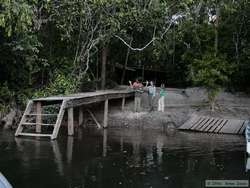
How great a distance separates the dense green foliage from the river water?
5136 millimetres

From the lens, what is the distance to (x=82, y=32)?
2741 centimetres

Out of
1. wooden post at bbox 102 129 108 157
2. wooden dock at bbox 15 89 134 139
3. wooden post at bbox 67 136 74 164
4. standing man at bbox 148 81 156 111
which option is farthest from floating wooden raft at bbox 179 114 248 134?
wooden post at bbox 67 136 74 164

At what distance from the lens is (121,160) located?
14.8 metres

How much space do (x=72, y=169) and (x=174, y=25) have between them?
18146 millimetres

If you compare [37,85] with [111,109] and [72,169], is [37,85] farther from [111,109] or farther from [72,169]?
[72,169]

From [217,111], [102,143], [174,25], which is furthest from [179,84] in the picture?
[102,143]

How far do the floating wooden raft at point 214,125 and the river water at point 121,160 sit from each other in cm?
106

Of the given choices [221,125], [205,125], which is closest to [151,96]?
[205,125]

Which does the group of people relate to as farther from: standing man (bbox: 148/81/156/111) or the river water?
the river water

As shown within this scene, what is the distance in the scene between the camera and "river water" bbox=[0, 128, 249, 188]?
11922mm

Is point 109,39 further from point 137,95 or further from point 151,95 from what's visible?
point 151,95

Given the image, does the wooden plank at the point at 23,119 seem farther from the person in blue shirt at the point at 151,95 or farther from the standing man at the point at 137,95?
the person in blue shirt at the point at 151,95

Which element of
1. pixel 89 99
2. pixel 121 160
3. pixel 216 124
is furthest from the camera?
pixel 216 124

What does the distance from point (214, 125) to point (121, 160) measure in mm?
9446
